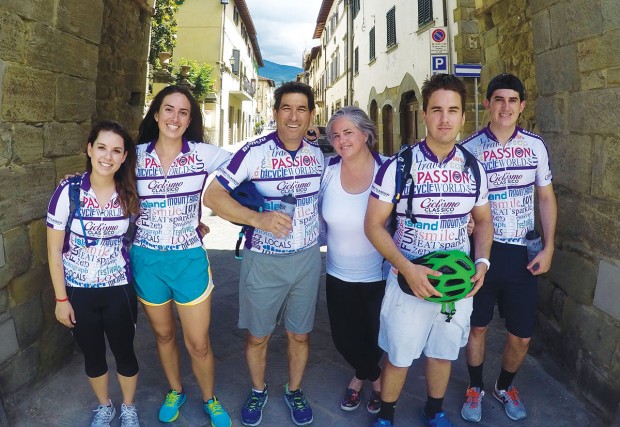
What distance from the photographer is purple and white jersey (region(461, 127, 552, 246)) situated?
8.34ft

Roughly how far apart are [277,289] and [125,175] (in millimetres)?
958

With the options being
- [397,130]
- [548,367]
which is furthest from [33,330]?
[397,130]

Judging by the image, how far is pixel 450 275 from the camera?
2.01 metres

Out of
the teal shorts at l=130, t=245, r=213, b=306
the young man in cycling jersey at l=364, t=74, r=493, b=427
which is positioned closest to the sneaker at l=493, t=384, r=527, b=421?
the young man in cycling jersey at l=364, t=74, r=493, b=427

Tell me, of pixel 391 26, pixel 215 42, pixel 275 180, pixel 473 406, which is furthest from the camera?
pixel 215 42

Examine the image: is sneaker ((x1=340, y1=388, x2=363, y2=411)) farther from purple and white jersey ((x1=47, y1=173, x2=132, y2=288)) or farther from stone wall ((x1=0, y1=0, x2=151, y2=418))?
stone wall ((x1=0, y1=0, x2=151, y2=418))

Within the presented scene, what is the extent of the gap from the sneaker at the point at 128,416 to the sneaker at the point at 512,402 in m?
2.04

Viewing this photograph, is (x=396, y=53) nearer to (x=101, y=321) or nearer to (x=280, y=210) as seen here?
(x=280, y=210)

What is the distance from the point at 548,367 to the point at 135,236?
2.72 m

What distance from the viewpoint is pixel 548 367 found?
3051 millimetres

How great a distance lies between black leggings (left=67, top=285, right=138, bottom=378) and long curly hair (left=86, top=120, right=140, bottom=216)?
41 centimetres

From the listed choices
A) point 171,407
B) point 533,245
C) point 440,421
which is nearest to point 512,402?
point 440,421

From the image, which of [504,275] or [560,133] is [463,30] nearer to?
[560,133]

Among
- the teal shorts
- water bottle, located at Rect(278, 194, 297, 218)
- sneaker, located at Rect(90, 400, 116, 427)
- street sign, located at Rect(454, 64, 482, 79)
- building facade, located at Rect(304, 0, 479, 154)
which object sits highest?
building facade, located at Rect(304, 0, 479, 154)
